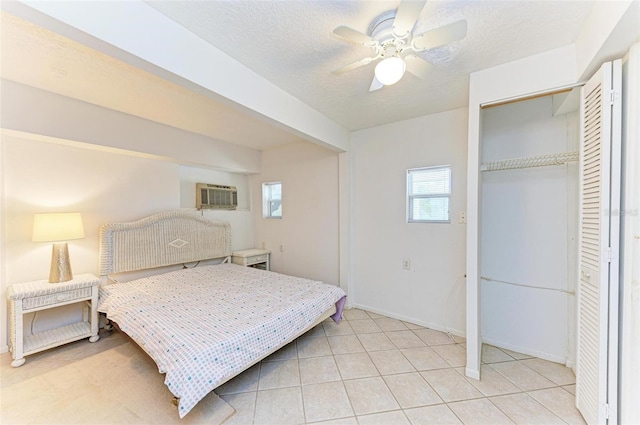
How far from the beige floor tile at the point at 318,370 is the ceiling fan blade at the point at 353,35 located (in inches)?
94.9

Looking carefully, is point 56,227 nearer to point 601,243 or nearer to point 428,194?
point 428,194

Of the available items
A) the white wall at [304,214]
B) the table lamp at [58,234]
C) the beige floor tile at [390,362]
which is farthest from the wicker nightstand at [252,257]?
the beige floor tile at [390,362]

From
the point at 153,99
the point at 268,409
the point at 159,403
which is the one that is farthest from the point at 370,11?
the point at 159,403

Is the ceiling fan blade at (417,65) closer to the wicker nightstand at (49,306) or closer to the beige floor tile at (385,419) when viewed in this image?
the beige floor tile at (385,419)

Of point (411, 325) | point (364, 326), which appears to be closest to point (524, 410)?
point (411, 325)

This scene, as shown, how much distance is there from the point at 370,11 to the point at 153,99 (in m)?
2.17

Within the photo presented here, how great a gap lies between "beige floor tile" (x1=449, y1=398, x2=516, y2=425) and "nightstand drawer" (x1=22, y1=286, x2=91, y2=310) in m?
3.36

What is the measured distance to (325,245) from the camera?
3.81 metres

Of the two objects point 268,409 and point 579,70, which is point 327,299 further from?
point 579,70

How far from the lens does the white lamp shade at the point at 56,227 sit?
7.53 feet

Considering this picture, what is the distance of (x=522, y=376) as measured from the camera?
2.09 metres

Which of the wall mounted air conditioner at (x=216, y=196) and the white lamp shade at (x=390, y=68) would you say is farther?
the wall mounted air conditioner at (x=216, y=196)

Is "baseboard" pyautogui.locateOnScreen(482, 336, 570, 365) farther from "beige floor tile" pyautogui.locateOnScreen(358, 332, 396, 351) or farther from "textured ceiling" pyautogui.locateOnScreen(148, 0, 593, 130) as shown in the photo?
"textured ceiling" pyautogui.locateOnScreen(148, 0, 593, 130)

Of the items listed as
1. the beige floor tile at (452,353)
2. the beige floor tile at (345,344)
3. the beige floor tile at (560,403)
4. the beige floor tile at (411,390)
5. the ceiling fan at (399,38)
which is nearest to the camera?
the ceiling fan at (399,38)
